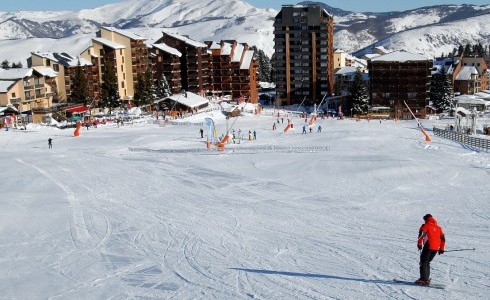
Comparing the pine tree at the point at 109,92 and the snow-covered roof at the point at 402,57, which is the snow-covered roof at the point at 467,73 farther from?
the pine tree at the point at 109,92

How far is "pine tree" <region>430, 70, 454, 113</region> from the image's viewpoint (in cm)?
8412

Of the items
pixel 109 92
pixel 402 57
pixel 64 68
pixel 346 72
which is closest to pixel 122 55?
pixel 64 68

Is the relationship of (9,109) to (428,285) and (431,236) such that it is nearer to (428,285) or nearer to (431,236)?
(428,285)

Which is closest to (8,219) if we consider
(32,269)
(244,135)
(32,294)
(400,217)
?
(32,269)

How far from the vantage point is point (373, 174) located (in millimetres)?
25969

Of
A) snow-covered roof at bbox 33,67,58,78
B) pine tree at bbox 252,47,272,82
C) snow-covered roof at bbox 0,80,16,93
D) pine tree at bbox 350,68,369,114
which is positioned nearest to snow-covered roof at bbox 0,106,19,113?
snow-covered roof at bbox 0,80,16,93

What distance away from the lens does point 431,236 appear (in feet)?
35.6

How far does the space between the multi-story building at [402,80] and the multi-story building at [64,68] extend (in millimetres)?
39735

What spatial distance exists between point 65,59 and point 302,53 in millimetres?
38525

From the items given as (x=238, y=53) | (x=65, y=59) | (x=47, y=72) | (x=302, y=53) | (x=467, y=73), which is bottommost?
(x=467, y=73)

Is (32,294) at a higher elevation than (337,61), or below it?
below

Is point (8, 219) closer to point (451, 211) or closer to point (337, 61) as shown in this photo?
point (451, 211)

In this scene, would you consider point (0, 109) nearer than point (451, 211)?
No

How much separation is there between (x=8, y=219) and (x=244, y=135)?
96.2 ft
